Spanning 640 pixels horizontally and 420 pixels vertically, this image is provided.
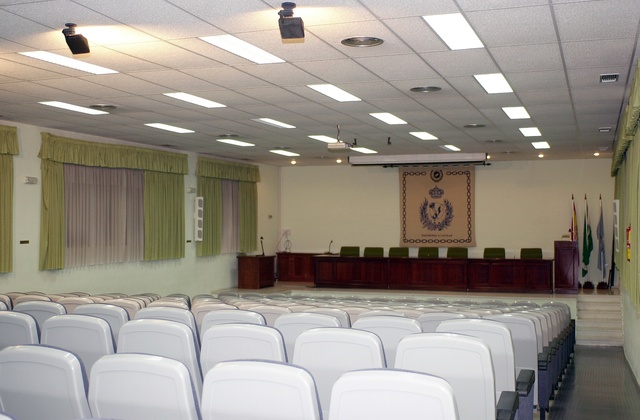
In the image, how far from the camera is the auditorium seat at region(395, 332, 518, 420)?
3.51 m

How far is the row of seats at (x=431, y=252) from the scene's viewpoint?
698 inches

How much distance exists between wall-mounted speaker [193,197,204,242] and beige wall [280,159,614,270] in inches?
189

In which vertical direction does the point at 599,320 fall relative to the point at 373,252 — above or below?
below

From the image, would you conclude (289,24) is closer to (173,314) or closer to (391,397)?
(173,314)

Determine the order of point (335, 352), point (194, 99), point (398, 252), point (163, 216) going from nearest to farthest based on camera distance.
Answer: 1. point (335, 352)
2. point (194, 99)
3. point (163, 216)
4. point (398, 252)

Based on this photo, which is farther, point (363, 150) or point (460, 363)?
point (363, 150)

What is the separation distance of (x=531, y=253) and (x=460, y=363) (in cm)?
1487

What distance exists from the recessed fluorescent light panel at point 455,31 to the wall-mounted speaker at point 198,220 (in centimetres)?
1069

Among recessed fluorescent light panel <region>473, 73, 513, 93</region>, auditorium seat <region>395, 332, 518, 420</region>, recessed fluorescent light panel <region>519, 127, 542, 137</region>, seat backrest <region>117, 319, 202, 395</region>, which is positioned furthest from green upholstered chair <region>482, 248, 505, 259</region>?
auditorium seat <region>395, 332, 518, 420</region>

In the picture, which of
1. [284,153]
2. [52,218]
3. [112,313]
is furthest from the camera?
[284,153]

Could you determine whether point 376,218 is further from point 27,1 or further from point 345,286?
point 27,1

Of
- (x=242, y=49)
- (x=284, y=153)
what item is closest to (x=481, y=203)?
(x=284, y=153)

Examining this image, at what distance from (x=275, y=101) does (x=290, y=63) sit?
2.29m

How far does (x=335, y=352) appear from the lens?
378 centimetres
